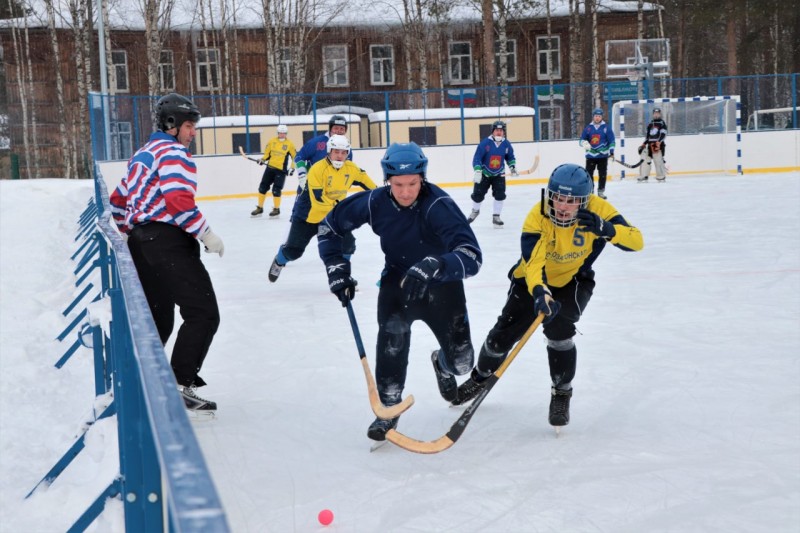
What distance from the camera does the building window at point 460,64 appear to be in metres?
32.1

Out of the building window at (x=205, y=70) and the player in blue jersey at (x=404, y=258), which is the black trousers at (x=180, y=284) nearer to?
the player in blue jersey at (x=404, y=258)

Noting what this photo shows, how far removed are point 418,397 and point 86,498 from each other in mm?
1630

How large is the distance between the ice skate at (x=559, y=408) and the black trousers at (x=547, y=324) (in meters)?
0.05

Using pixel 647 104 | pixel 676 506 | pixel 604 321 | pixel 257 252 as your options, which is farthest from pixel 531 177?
pixel 676 506

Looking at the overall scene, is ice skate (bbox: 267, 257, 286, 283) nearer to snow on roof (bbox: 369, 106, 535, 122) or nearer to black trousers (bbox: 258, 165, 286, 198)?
black trousers (bbox: 258, 165, 286, 198)

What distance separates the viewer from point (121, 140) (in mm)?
17719

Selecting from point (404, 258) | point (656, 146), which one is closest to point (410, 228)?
point (404, 258)

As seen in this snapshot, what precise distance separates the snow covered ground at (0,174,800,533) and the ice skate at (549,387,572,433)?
7 centimetres

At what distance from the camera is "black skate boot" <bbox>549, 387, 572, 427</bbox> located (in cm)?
373

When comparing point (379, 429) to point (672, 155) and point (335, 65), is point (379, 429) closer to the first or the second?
point (672, 155)

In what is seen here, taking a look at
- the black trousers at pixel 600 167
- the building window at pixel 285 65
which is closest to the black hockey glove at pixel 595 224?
the black trousers at pixel 600 167

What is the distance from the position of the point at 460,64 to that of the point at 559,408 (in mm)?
29336

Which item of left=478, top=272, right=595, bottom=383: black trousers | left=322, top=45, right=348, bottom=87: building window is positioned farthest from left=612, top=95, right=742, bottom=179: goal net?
left=478, top=272, right=595, bottom=383: black trousers

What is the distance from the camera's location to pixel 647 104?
2003cm
